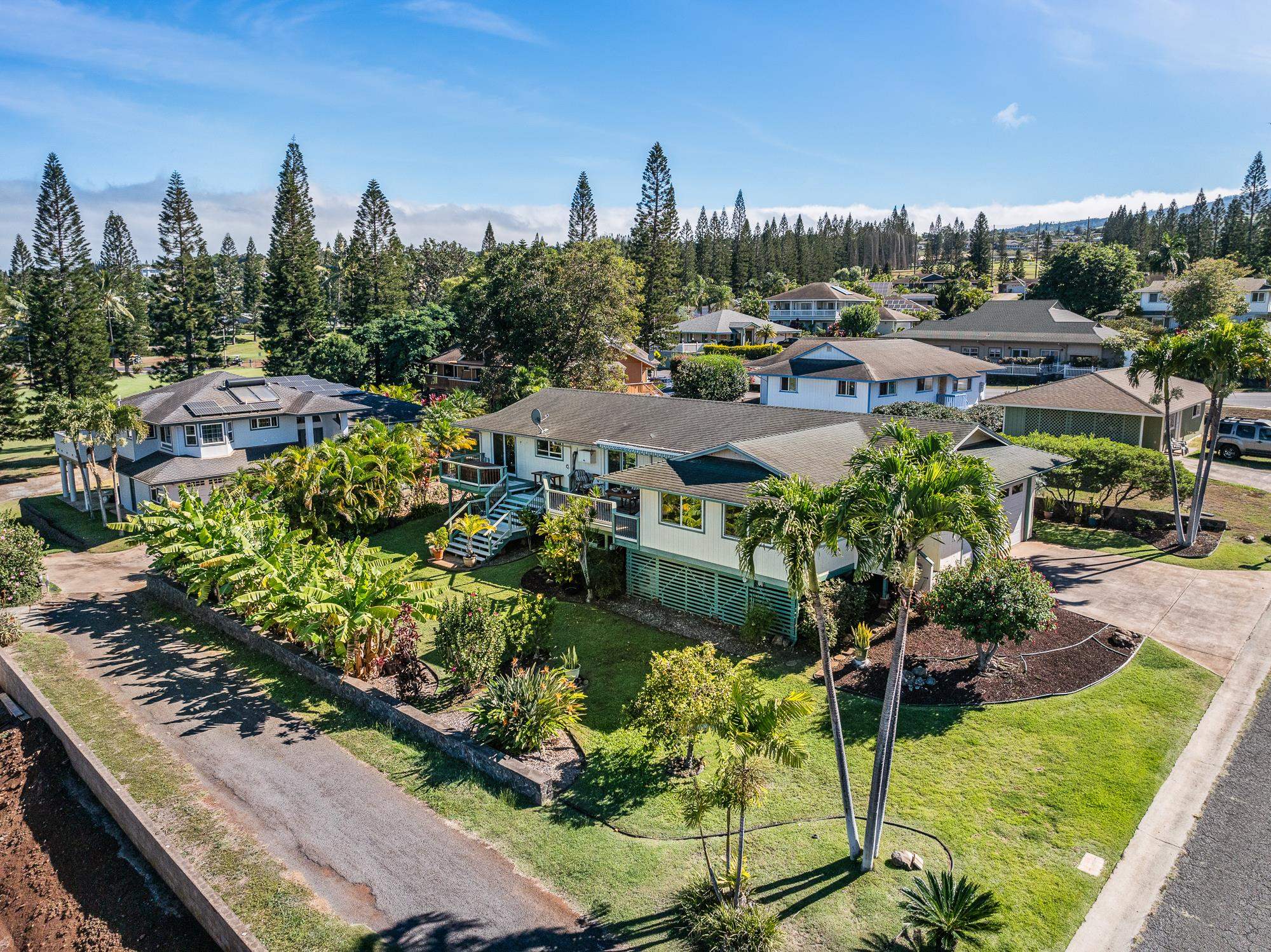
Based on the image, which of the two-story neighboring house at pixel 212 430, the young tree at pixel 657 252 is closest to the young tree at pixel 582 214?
the young tree at pixel 657 252

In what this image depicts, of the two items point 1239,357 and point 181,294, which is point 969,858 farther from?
point 181,294

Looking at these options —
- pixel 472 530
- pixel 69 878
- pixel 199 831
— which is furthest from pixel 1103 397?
pixel 69 878

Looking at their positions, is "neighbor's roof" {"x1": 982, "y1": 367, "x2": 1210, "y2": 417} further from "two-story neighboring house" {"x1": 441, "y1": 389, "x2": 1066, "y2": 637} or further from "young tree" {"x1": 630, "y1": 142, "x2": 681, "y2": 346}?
"young tree" {"x1": 630, "y1": 142, "x2": 681, "y2": 346}

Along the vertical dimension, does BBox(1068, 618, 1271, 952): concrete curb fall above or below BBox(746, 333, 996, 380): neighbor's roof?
below

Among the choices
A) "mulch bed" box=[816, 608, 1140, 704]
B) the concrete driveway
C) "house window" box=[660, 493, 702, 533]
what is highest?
"house window" box=[660, 493, 702, 533]

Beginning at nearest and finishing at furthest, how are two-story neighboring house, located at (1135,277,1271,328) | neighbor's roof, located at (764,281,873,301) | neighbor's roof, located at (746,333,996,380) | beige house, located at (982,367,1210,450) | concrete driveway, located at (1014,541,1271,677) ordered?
concrete driveway, located at (1014,541,1271,677), beige house, located at (982,367,1210,450), neighbor's roof, located at (746,333,996,380), two-story neighboring house, located at (1135,277,1271,328), neighbor's roof, located at (764,281,873,301)

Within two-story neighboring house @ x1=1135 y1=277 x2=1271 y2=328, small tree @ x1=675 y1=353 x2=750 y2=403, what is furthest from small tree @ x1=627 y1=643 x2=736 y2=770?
two-story neighboring house @ x1=1135 y1=277 x2=1271 y2=328

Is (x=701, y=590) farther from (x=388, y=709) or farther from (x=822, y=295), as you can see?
(x=822, y=295)
